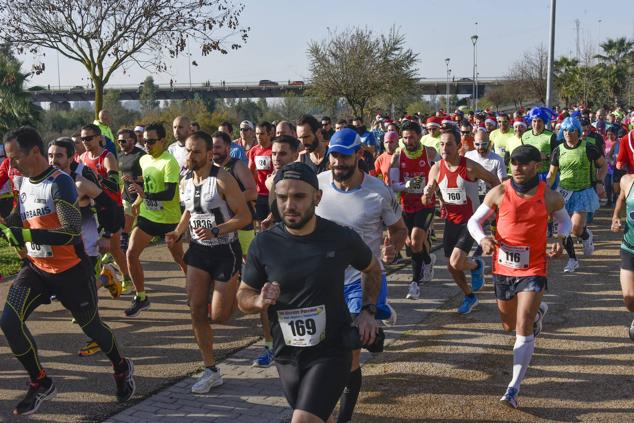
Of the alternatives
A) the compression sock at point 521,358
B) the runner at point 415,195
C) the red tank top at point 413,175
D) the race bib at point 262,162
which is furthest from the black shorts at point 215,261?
the race bib at point 262,162

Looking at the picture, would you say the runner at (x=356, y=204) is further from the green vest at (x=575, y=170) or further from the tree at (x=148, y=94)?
the tree at (x=148, y=94)

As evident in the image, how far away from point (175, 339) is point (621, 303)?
4955 millimetres

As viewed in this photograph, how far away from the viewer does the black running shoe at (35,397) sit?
4.84 m

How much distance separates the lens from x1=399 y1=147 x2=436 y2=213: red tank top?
8.30m

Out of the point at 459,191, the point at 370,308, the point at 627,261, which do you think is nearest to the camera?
the point at 370,308

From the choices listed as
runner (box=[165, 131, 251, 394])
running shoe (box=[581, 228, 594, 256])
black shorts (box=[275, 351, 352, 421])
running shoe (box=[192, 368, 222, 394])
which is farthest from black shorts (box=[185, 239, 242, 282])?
running shoe (box=[581, 228, 594, 256])

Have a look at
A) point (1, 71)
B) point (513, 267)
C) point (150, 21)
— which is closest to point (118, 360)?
point (513, 267)

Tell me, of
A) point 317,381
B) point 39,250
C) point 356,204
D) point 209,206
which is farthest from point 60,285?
point 317,381

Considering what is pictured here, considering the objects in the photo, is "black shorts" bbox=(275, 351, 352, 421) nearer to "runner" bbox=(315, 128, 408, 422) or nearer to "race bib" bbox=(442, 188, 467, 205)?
"runner" bbox=(315, 128, 408, 422)

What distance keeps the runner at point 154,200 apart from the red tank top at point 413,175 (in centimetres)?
279

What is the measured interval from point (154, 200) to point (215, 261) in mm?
2295

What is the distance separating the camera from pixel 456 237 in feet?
24.4

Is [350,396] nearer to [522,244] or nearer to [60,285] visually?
[522,244]

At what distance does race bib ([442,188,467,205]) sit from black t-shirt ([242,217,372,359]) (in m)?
3.94
